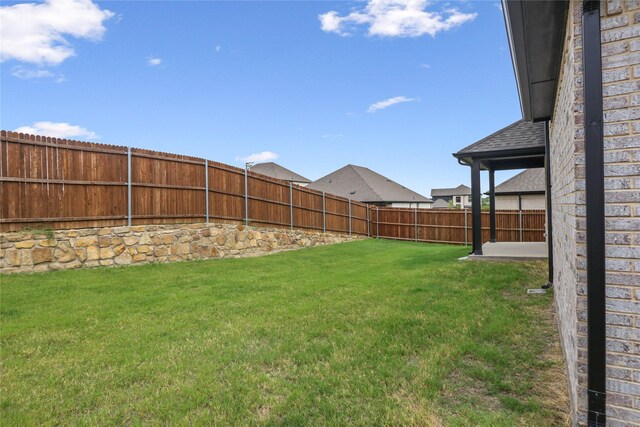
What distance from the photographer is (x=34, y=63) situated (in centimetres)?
1100

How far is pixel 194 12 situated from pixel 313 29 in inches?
204

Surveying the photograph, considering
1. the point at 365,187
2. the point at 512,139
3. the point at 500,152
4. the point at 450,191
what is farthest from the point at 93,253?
the point at 450,191

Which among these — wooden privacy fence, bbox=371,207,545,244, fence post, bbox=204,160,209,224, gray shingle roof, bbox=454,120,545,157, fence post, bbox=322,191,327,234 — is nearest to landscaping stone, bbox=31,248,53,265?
fence post, bbox=204,160,209,224

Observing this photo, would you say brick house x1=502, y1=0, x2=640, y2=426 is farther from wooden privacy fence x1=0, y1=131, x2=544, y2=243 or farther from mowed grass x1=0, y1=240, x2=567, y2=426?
wooden privacy fence x1=0, y1=131, x2=544, y2=243

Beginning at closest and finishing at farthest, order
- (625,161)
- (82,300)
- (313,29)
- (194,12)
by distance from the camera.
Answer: (625,161)
(82,300)
(194,12)
(313,29)

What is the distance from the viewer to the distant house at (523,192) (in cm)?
2322

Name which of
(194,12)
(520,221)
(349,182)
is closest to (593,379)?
(194,12)

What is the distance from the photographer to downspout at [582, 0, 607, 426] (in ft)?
6.35

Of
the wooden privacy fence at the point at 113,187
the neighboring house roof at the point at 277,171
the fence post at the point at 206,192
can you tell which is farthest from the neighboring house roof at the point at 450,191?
the fence post at the point at 206,192

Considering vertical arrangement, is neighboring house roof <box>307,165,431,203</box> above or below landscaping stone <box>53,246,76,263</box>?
above

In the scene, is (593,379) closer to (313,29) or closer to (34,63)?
(313,29)

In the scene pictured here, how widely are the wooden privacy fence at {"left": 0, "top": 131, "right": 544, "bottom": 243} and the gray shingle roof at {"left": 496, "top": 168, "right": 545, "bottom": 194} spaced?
1584 cm

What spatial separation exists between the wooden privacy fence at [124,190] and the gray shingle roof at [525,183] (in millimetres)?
A: 15844

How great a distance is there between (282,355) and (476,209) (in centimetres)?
803
